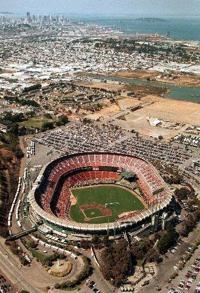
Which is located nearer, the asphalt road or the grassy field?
the asphalt road

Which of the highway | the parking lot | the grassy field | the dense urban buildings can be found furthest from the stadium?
the parking lot

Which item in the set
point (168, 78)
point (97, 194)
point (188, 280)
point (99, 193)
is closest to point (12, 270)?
point (188, 280)

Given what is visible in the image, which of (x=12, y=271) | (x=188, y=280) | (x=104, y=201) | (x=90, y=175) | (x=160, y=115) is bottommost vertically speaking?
(x=12, y=271)

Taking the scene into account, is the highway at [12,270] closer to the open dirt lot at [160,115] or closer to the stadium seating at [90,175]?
the stadium seating at [90,175]

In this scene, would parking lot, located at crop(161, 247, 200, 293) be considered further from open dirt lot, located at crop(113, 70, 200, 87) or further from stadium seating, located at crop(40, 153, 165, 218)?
open dirt lot, located at crop(113, 70, 200, 87)

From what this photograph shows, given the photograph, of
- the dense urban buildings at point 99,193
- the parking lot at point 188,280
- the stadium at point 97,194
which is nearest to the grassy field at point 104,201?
the stadium at point 97,194

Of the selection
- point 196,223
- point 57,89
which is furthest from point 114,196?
point 57,89

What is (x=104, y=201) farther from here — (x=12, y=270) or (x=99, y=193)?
(x=12, y=270)
